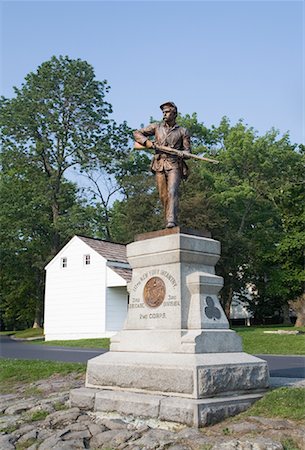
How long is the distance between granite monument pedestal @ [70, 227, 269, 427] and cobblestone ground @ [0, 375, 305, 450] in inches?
10.3

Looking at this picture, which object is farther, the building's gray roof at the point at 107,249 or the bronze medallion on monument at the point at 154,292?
the building's gray roof at the point at 107,249

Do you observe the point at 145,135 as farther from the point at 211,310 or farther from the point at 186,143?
the point at 211,310

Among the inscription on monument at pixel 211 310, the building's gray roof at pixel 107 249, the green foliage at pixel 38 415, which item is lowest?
the green foliage at pixel 38 415

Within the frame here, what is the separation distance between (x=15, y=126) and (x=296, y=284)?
2417cm

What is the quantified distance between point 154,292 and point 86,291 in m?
Result: 23.2

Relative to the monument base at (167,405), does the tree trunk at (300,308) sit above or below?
above

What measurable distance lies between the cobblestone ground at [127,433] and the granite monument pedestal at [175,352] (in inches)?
10.3

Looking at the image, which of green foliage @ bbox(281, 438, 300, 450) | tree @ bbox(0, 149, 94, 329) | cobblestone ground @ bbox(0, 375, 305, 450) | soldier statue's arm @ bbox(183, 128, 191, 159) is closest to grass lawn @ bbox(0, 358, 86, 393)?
cobblestone ground @ bbox(0, 375, 305, 450)

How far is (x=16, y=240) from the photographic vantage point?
4259 centimetres

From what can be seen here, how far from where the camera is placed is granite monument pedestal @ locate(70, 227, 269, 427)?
7.77 metres

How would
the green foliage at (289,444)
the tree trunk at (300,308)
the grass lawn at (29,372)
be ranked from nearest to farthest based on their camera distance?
the green foliage at (289,444), the grass lawn at (29,372), the tree trunk at (300,308)

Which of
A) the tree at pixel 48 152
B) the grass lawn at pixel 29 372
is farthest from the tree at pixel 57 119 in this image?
the grass lawn at pixel 29 372

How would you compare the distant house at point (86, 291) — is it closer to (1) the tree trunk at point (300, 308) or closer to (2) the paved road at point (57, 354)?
(2) the paved road at point (57, 354)

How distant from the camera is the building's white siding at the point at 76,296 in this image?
30.9 metres
